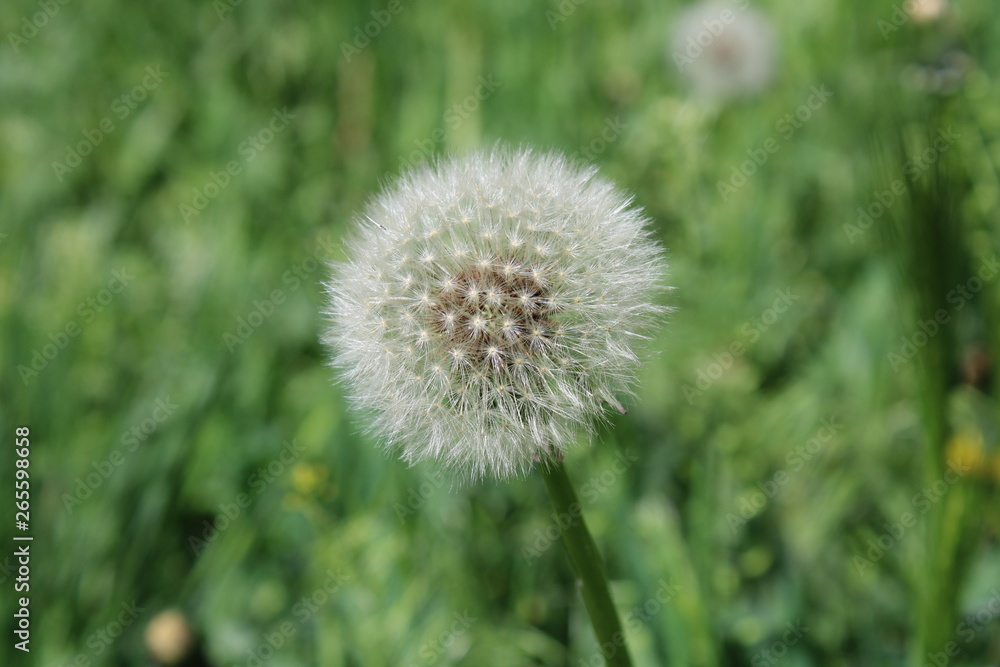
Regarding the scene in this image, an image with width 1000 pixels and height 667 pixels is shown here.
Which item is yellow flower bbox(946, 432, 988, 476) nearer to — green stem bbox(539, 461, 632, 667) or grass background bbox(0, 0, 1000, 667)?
grass background bbox(0, 0, 1000, 667)

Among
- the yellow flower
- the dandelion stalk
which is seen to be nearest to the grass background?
the yellow flower

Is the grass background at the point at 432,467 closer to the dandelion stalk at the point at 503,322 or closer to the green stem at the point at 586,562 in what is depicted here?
the dandelion stalk at the point at 503,322

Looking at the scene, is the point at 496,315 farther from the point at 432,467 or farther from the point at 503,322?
the point at 432,467

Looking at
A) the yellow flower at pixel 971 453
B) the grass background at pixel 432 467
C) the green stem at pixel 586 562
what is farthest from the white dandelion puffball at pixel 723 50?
the green stem at pixel 586 562

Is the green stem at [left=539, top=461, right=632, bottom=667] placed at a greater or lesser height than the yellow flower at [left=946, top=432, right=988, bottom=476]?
greater

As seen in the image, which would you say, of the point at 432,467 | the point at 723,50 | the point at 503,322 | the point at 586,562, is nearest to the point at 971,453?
the point at 586,562
